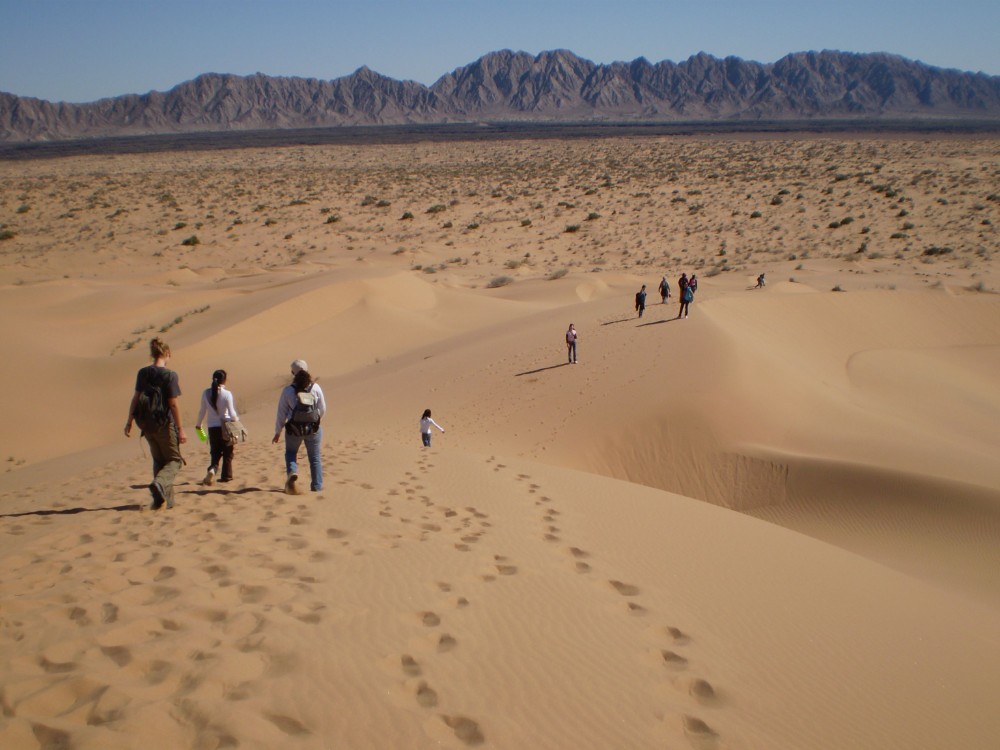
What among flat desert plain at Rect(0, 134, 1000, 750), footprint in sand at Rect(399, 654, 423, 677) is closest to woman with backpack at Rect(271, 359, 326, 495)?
flat desert plain at Rect(0, 134, 1000, 750)

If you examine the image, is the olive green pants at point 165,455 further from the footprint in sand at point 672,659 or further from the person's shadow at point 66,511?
the footprint in sand at point 672,659

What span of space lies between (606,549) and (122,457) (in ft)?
29.3

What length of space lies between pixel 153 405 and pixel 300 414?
1.29 m

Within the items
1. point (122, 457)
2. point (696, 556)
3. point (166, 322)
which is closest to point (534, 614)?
point (696, 556)

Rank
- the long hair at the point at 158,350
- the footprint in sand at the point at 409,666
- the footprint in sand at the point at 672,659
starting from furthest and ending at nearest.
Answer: the long hair at the point at 158,350 → the footprint in sand at the point at 672,659 → the footprint in sand at the point at 409,666

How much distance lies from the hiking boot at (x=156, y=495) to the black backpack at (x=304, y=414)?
1.24 metres

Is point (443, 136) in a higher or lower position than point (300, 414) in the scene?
higher

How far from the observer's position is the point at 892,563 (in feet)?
28.4

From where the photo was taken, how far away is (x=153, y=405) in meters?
6.45

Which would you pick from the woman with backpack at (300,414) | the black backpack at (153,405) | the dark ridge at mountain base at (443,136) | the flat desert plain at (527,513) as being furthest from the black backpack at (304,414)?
the dark ridge at mountain base at (443,136)

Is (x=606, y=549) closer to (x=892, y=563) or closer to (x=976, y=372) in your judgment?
(x=892, y=563)

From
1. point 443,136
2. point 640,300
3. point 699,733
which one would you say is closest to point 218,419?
point 699,733

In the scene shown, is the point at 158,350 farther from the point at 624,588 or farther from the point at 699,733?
the point at 699,733

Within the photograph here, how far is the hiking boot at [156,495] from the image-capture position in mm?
6594
